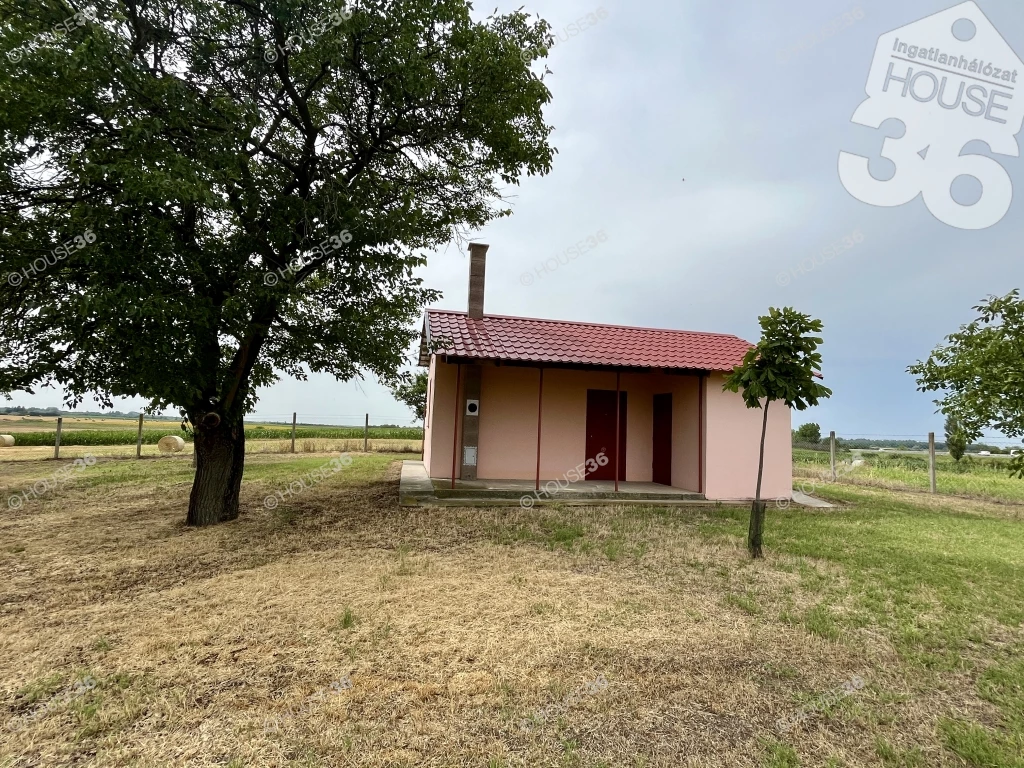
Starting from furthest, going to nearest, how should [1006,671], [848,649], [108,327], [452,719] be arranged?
[108,327] → [848,649] → [1006,671] → [452,719]

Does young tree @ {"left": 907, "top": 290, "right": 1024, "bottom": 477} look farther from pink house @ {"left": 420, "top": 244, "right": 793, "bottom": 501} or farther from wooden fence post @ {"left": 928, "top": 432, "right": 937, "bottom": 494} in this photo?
wooden fence post @ {"left": 928, "top": 432, "right": 937, "bottom": 494}

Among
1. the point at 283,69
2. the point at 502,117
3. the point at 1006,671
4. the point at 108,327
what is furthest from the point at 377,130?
the point at 1006,671

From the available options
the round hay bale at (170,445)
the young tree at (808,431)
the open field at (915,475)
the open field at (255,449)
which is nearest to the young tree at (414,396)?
the open field at (255,449)

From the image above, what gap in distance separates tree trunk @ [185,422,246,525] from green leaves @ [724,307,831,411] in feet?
23.2

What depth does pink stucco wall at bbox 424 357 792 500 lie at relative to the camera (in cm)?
981

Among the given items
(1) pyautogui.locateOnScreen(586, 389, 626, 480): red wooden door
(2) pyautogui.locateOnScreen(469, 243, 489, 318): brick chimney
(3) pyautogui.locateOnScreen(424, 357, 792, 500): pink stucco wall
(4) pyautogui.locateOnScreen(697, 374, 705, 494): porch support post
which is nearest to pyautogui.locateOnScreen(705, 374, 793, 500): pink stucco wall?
(3) pyautogui.locateOnScreen(424, 357, 792, 500): pink stucco wall

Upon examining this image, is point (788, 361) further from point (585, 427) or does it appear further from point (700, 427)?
point (585, 427)

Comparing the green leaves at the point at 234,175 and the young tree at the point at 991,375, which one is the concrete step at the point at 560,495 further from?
the young tree at the point at 991,375

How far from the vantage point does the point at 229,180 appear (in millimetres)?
5695

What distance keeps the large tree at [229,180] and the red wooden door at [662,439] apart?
5.98m

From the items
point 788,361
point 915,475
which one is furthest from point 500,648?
point 915,475

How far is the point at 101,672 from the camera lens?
3.10 meters

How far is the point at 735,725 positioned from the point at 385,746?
1.84m

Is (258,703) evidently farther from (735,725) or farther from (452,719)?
(735,725)
